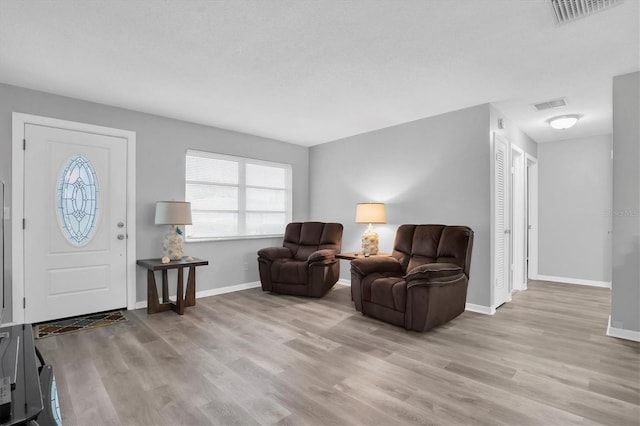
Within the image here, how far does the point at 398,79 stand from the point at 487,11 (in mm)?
1113

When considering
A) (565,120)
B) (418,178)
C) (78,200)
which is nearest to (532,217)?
(565,120)

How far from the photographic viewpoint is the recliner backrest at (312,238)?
5.07m

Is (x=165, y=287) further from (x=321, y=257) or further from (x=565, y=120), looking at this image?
(x=565, y=120)

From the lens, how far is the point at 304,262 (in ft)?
15.5

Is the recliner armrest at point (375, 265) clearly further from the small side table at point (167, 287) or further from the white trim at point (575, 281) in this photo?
the white trim at point (575, 281)

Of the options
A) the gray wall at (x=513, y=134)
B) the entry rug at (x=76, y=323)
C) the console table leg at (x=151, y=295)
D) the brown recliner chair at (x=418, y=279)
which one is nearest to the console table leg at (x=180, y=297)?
the console table leg at (x=151, y=295)

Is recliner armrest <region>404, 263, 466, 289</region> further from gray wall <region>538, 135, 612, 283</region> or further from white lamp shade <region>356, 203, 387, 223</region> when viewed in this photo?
gray wall <region>538, 135, 612, 283</region>

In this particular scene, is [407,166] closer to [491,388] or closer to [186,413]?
[491,388]

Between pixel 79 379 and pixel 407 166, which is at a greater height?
pixel 407 166

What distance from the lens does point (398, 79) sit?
323 cm

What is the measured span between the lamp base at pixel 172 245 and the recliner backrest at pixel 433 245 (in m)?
2.66

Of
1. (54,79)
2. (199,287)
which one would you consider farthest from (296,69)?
(199,287)

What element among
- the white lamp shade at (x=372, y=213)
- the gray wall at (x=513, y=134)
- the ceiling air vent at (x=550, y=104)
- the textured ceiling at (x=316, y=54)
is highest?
the textured ceiling at (x=316, y=54)

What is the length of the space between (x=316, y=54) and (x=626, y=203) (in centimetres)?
316
